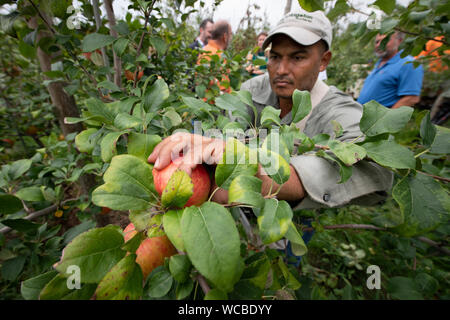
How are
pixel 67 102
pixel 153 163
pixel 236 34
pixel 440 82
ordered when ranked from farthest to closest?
pixel 440 82
pixel 236 34
pixel 67 102
pixel 153 163

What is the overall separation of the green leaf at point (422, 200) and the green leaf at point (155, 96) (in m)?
0.51

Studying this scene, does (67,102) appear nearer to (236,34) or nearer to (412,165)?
(412,165)

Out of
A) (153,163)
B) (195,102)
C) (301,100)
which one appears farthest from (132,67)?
(301,100)

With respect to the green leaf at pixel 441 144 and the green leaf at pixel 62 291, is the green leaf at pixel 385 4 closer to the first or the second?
the green leaf at pixel 441 144

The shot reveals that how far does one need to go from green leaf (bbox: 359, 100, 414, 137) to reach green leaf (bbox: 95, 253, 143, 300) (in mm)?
493

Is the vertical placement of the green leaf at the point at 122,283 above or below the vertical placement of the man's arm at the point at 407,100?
above

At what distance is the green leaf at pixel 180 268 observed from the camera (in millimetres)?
306

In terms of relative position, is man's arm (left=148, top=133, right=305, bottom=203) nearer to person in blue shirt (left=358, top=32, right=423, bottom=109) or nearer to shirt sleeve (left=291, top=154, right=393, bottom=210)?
shirt sleeve (left=291, top=154, right=393, bottom=210)

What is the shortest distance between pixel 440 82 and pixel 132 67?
15.1 ft

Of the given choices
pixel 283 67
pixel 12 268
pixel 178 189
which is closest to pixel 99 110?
pixel 178 189

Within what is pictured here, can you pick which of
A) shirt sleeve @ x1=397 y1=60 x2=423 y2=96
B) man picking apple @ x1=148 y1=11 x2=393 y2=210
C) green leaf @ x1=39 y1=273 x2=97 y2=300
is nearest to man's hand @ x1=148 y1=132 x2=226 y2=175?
man picking apple @ x1=148 y1=11 x2=393 y2=210

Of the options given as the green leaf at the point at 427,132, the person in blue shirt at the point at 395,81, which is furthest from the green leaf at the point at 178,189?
the person in blue shirt at the point at 395,81

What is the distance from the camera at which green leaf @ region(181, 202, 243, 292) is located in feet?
0.77

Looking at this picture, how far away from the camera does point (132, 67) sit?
710mm
